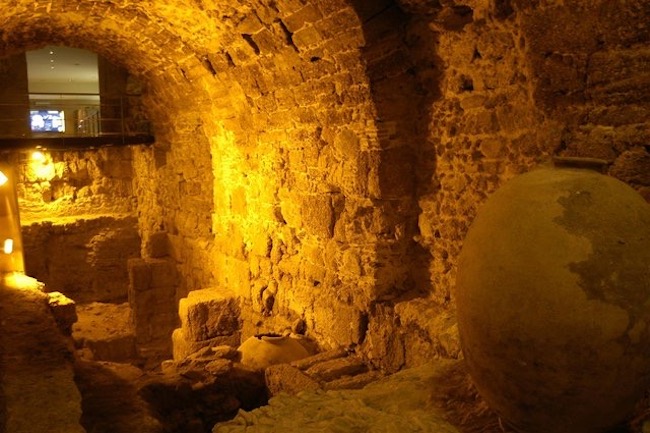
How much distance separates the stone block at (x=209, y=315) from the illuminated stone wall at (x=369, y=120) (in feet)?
0.63

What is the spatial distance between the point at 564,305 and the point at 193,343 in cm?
559

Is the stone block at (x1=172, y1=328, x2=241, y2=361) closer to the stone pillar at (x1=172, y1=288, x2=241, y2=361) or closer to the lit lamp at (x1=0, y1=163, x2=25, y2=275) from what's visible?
the stone pillar at (x1=172, y1=288, x2=241, y2=361)

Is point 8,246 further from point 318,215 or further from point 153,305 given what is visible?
point 318,215

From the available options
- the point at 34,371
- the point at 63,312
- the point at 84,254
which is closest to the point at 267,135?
the point at 63,312

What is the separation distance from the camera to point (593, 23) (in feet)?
9.18

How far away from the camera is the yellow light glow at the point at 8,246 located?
22.4 ft

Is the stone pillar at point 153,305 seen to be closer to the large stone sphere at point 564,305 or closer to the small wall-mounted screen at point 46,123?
the large stone sphere at point 564,305

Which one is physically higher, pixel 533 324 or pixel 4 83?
pixel 4 83

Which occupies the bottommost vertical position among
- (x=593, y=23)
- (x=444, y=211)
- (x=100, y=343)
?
(x=100, y=343)

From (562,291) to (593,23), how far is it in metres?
1.50

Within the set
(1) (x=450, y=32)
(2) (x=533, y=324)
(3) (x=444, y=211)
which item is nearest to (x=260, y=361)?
(3) (x=444, y=211)

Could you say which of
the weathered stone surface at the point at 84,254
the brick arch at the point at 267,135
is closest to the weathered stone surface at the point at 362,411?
the brick arch at the point at 267,135

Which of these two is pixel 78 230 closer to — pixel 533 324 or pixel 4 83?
pixel 4 83

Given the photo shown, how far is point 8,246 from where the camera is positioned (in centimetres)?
686
